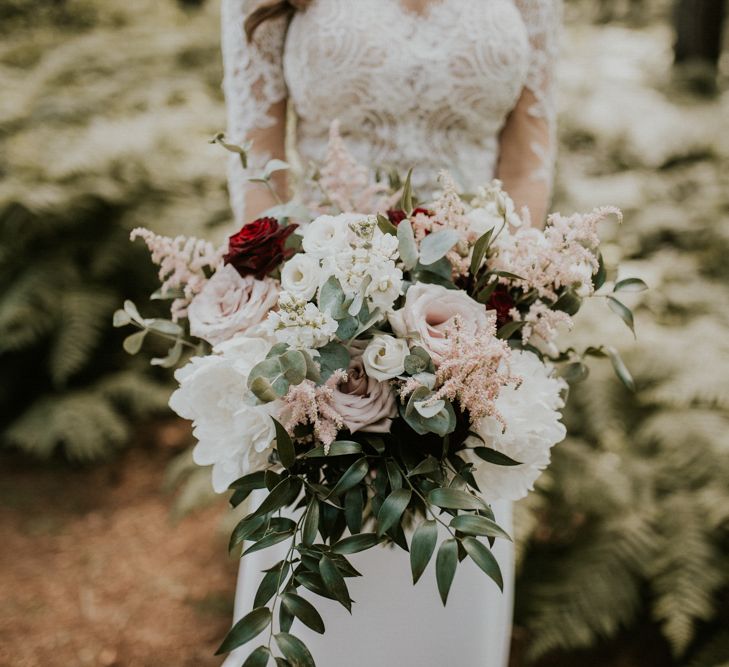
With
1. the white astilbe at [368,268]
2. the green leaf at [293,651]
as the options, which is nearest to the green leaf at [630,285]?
the white astilbe at [368,268]

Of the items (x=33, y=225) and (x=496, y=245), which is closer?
(x=496, y=245)

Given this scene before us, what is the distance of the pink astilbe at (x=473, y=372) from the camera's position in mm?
1045

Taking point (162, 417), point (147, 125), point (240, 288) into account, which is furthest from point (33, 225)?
point (240, 288)

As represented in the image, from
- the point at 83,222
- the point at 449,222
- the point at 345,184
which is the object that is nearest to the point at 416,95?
the point at 345,184

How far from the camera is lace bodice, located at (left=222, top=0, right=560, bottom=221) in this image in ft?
5.70

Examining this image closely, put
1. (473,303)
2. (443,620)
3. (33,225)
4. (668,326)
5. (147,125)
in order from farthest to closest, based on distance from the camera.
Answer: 1. (147,125)
2. (33,225)
3. (668,326)
4. (443,620)
5. (473,303)

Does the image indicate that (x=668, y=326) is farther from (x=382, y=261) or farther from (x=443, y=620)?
(x=382, y=261)

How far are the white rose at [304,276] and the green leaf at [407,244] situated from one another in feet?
0.46

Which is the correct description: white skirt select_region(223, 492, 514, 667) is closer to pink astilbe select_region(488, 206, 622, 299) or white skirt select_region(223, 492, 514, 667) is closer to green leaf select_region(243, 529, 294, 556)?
green leaf select_region(243, 529, 294, 556)

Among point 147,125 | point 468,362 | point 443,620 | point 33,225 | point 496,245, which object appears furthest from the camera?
point 147,125

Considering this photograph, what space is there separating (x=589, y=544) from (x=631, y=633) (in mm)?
395

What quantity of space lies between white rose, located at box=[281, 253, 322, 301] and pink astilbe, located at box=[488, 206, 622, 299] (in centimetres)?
34

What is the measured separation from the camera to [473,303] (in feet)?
3.78

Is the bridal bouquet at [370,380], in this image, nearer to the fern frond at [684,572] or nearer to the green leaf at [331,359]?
the green leaf at [331,359]
